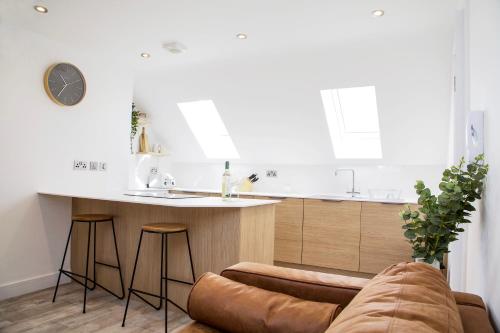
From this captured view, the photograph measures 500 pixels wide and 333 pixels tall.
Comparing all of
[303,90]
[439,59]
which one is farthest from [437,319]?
[303,90]

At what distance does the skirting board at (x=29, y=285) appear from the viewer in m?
3.03

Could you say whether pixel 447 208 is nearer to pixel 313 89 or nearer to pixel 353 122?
pixel 313 89

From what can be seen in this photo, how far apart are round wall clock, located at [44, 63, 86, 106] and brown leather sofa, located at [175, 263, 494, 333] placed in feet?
9.42

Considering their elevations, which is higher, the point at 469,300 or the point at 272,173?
the point at 272,173

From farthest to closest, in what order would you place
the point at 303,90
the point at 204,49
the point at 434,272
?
the point at 303,90 → the point at 204,49 → the point at 434,272

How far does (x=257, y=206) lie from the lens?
9.45 feet

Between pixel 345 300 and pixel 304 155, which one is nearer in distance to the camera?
pixel 345 300

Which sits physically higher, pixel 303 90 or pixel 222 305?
pixel 303 90

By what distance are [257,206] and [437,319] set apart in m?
2.24

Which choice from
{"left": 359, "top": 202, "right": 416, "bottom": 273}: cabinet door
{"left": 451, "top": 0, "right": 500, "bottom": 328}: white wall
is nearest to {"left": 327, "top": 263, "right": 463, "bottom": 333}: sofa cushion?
{"left": 451, "top": 0, "right": 500, "bottom": 328}: white wall

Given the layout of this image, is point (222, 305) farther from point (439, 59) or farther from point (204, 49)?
point (439, 59)

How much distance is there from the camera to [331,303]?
48.8 inches

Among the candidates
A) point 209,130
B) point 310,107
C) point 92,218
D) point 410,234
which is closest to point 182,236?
point 92,218

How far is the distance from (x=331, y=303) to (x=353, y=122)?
3.77 metres
